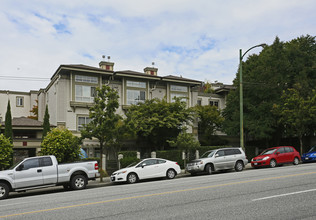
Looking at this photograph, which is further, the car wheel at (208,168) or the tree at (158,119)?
the tree at (158,119)

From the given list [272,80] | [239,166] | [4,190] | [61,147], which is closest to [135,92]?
[272,80]

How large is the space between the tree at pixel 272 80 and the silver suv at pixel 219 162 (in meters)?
11.3

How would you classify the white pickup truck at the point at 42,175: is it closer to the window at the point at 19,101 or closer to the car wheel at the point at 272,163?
the car wheel at the point at 272,163

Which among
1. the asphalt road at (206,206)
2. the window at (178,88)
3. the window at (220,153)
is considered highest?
the window at (178,88)

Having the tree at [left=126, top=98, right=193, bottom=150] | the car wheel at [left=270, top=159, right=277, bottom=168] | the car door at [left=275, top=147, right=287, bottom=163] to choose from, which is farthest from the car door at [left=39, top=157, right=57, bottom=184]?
the tree at [left=126, top=98, right=193, bottom=150]

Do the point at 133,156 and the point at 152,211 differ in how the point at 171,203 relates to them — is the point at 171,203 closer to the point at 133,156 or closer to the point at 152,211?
the point at 152,211

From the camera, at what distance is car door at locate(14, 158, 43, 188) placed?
14.5 m

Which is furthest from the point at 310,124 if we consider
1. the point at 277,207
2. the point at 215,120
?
the point at 277,207

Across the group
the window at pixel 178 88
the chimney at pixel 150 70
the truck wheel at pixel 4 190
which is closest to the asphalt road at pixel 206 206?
the truck wheel at pixel 4 190

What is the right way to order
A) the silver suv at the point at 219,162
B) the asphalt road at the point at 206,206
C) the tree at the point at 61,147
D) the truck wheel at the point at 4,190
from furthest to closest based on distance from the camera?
the tree at the point at 61,147 → the silver suv at the point at 219,162 → the truck wheel at the point at 4,190 → the asphalt road at the point at 206,206

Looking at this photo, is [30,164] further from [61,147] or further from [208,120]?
[208,120]

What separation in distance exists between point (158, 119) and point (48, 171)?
17960mm

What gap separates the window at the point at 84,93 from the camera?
109ft

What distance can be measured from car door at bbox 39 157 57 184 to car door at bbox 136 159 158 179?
4.78 m
